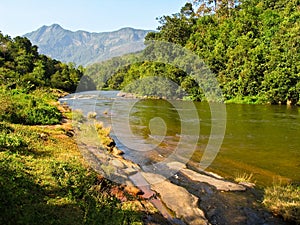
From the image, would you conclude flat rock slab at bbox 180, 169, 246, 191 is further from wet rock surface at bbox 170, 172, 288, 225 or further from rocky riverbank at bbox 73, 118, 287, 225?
wet rock surface at bbox 170, 172, 288, 225

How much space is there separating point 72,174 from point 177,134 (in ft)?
41.2

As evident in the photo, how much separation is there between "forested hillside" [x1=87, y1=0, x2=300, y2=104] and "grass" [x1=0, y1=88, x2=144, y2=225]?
23.5m

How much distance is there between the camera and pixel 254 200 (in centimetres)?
894

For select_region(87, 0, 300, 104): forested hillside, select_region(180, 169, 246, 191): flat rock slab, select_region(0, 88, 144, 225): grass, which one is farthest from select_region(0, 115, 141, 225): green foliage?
select_region(87, 0, 300, 104): forested hillside

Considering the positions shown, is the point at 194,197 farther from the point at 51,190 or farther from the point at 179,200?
the point at 51,190

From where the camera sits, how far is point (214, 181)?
1033 centimetres

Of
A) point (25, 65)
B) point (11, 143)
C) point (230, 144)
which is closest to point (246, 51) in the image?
point (230, 144)

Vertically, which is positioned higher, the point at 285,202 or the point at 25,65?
the point at 25,65

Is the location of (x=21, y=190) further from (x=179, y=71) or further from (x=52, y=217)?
(x=179, y=71)

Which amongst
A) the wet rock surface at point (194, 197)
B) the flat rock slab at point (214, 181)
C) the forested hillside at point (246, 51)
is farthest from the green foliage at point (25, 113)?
the forested hillside at point (246, 51)

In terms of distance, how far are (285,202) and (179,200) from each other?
9.41ft

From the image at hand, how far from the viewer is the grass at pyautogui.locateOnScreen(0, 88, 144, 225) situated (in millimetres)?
5301

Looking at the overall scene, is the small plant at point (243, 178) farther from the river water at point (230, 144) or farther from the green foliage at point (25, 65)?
the green foliage at point (25, 65)

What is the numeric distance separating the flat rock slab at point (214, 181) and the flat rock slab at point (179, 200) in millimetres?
1197
